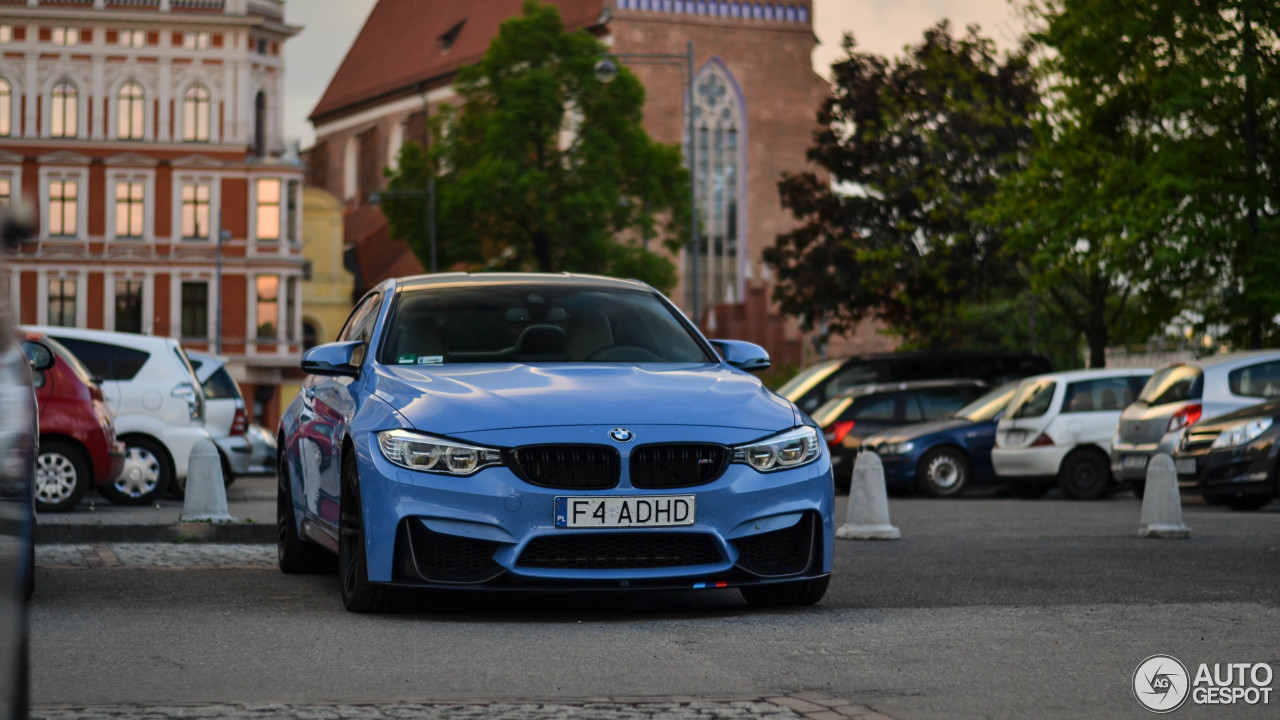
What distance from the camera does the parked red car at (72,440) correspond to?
53.4 ft

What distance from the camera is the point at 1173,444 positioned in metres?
19.1

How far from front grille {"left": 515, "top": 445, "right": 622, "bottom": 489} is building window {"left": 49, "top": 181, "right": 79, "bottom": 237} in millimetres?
63502

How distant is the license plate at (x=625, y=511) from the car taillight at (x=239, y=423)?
15.6m

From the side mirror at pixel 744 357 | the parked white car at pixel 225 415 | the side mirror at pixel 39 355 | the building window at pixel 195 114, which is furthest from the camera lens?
the building window at pixel 195 114

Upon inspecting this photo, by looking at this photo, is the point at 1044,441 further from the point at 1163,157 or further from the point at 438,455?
the point at 438,455

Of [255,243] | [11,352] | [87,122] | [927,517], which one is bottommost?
[927,517]

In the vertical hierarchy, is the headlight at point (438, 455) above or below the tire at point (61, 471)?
above

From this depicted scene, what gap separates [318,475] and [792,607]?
2.48m

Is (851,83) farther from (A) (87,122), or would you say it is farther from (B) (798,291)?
(A) (87,122)

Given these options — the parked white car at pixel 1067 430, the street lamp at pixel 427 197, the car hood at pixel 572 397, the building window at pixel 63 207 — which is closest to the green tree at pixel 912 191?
the street lamp at pixel 427 197

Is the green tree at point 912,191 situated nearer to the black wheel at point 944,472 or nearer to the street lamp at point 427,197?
the street lamp at point 427,197

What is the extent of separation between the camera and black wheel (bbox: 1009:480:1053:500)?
76.6ft

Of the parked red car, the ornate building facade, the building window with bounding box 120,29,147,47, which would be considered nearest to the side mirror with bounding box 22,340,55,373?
the parked red car

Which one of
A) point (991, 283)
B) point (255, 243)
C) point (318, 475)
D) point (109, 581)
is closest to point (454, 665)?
point (318, 475)
